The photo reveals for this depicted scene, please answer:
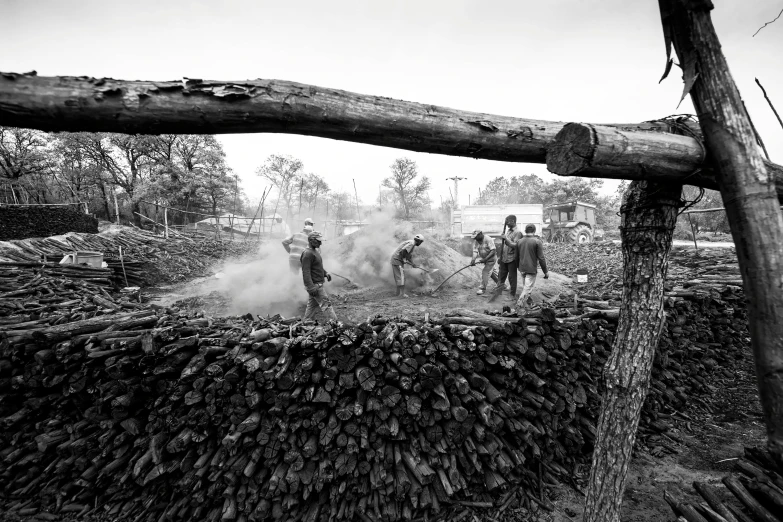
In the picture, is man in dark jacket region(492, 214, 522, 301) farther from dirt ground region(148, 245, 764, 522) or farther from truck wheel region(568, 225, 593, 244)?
truck wheel region(568, 225, 593, 244)

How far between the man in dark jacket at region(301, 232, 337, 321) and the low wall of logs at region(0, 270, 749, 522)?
325 cm

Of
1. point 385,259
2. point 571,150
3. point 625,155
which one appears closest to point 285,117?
point 571,150

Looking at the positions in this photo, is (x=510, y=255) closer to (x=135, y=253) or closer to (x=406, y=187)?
(x=135, y=253)

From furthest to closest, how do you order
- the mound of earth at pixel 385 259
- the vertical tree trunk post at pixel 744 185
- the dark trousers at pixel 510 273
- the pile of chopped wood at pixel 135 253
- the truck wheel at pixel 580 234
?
the truck wheel at pixel 580 234
the mound of earth at pixel 385 259
the pile of chopped wood at pixel 135 253
the dark trousers at pixel 510 273
the vertical tree trunk post at pixel 744 185

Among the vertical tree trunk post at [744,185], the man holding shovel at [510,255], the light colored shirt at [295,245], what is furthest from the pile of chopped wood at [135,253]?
the vertical tree trunk post at [744,185]

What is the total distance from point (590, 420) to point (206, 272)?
15069 millimetres

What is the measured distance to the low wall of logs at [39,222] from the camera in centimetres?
1469

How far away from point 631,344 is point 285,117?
2.87 meters

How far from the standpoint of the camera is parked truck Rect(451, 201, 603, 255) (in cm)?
2080

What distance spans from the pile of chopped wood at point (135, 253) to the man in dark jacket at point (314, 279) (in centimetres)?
625

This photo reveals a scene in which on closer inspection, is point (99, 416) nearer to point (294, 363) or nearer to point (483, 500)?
point (294, 363)

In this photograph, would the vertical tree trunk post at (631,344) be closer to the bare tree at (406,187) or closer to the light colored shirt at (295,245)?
the light colored shirt at (295,245)

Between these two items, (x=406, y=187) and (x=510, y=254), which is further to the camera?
(x=406, y=187)

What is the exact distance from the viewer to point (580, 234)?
80.3 feet
